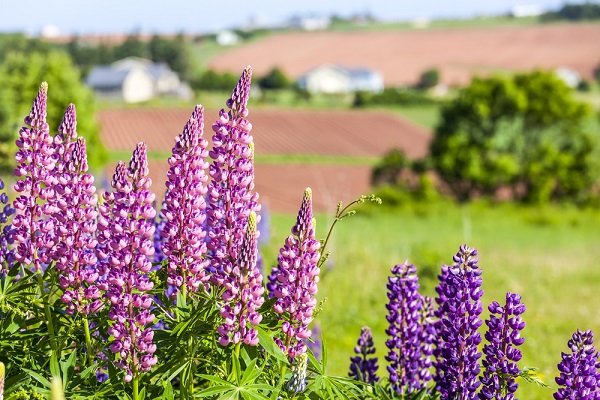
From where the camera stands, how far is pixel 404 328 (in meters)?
4.06

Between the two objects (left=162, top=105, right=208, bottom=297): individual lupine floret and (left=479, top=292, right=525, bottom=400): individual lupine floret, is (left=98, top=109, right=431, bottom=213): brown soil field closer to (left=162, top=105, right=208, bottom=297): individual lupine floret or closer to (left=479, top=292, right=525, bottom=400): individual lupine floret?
(left=479, top=292, right=525, bottom=400): individual lupine floret

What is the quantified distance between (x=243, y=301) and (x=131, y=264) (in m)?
0.50

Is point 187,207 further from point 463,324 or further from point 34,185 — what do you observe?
point 463,324

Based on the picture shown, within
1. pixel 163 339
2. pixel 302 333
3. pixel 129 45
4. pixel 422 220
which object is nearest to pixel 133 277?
pixel 163 339

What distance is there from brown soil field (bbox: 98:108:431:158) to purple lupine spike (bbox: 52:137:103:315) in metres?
64.2

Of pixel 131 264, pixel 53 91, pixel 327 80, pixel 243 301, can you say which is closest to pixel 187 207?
pixel 131 264

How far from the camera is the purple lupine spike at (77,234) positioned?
3.29m

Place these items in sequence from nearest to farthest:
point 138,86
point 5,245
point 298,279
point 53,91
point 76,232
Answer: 1. point 298,279
2. point 76,232
3. point 5,245
4. point 53,91
5. point 138,86

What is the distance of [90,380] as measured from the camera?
325 centimetres

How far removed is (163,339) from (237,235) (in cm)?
52

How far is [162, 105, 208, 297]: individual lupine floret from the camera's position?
321cm

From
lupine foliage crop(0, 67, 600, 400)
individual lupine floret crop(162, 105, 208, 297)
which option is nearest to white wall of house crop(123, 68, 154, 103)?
lupine foliage crop(0, 67, 600, 400)

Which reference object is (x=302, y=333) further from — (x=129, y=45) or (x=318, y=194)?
(x=129, y=45)

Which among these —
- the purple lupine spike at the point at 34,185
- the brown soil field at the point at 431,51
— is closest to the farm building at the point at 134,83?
the brown soil field at the point at 431,51
